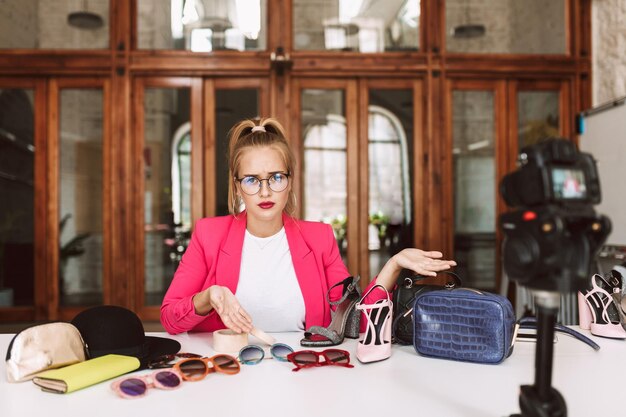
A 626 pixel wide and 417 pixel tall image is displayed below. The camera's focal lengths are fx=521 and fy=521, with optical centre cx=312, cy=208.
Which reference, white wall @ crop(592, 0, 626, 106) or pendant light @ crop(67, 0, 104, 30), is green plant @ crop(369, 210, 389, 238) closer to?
white wall @ crop(592, 0, 626, 106)

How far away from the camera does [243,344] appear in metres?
1.41

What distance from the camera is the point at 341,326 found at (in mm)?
1477

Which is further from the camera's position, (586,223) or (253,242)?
(253,242)

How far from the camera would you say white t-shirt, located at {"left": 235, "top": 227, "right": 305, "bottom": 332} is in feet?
6.26

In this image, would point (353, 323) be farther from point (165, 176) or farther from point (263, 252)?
point (165, 176)

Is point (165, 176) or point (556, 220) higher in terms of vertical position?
point (165, 176)

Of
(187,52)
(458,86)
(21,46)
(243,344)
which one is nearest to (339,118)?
(458,86)

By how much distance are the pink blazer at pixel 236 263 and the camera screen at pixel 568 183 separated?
124cm

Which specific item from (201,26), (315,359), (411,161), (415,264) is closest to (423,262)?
(415,264)

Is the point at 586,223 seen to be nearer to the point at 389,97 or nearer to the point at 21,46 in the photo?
the point at 389,97

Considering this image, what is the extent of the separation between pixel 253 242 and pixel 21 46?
3.41 meters

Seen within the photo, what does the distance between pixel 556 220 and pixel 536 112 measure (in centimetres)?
421

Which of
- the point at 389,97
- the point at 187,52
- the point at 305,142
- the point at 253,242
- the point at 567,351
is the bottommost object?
the point at 567,351

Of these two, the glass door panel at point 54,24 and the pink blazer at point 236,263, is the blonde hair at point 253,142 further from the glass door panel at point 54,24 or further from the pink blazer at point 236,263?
the glass door panel at point 54,24
